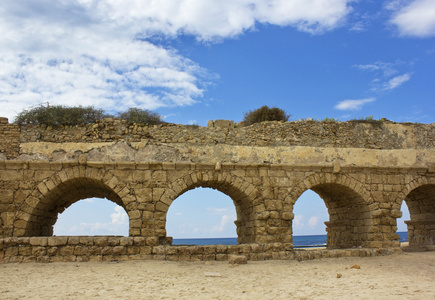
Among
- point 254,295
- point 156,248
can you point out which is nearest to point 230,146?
point 156,248

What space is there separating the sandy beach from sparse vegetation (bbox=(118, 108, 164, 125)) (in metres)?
3.82

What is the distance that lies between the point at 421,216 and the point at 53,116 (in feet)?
38.2

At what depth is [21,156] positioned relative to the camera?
9.84 m

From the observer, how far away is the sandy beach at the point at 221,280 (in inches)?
243

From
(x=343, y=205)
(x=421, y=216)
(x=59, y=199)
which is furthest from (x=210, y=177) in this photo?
(x=421, y=216)

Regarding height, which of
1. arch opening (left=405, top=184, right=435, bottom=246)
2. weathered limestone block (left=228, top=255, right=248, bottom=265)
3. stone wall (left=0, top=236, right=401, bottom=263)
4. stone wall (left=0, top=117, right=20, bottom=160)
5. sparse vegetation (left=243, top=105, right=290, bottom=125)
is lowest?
weathered limestone block (left=228, top=255, right=248, bottom=265)

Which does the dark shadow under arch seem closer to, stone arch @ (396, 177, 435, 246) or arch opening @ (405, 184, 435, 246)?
stone arch @ (396, 177, 435, 246)

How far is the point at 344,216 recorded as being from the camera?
12.1m

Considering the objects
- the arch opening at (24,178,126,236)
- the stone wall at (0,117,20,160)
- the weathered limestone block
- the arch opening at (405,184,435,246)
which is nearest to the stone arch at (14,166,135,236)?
the arch opening at (24,178,126,236)

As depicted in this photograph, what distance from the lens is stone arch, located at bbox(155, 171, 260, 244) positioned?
9.79m

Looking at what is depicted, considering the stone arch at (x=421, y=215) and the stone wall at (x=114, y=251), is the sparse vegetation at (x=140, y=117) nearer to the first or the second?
the stone wall at (x=114, y=251)

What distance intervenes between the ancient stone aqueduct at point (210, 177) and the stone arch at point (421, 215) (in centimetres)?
54

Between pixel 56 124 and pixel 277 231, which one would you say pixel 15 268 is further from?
pixel 277 231

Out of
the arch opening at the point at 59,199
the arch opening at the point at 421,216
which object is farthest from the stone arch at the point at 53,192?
the arch opening at the point at 421,216
